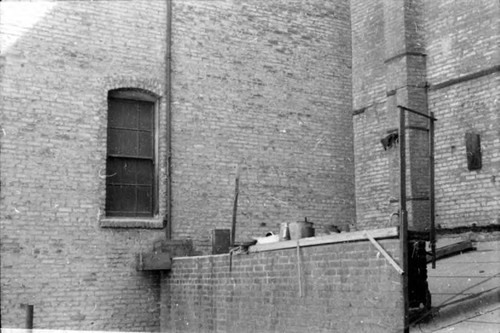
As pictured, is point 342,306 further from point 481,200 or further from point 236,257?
point 481,200

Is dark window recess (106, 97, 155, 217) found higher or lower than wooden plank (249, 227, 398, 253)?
higher

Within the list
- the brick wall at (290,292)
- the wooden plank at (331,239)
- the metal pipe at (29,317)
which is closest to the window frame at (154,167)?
the brick wall at (290,292)

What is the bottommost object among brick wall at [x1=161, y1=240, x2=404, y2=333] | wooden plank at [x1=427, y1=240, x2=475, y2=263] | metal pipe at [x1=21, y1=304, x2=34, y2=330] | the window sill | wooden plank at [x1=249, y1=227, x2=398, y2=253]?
metal pipe at [x1=21, y1=304, x2=34, y2=330]

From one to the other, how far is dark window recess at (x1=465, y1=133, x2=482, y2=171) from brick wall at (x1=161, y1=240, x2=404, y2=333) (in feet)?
14.9

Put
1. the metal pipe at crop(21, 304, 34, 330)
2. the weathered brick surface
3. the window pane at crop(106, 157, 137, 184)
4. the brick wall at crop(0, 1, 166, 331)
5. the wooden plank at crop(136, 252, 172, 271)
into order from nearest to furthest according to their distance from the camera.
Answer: the metal pipe at crop(21, 304, 34, 330) < the brick wall at crop(0, 1, 166, 331) < the wooden plank at crop(136, 252, 172, 271) < the weathered brick surface < the window pane at crop(106, 157, 137, 184)

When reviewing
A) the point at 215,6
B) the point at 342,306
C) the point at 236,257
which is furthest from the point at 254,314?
the point at 215,6

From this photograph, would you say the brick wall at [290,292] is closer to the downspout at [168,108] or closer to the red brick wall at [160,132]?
the downspout at [168,108]

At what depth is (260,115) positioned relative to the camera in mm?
12180

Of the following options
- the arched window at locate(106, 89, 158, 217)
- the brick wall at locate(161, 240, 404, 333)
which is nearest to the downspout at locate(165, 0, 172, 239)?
the arched window at locate(106, 89, 158, 217)

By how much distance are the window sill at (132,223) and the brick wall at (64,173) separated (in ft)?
0.33

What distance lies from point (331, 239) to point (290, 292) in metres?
0.98

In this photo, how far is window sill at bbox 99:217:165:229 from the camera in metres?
10.5

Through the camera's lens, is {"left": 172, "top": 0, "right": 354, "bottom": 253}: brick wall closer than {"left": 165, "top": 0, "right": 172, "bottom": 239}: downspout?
No

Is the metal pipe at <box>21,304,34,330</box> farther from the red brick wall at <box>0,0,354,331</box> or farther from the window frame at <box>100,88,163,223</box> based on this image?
the window frame at <box>100,88,163,223</box>
